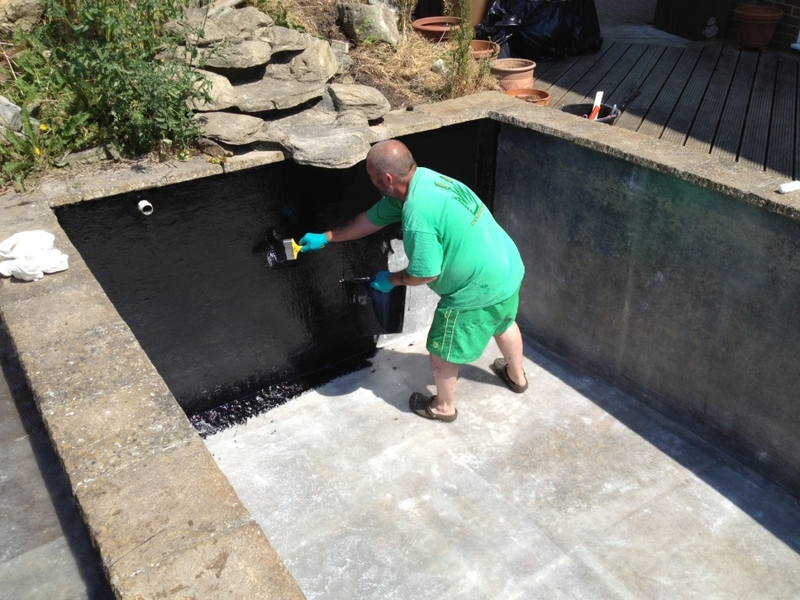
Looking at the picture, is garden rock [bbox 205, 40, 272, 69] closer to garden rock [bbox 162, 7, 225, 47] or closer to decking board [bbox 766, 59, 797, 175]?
garden rock [bbox 162, 7, 225, 47]

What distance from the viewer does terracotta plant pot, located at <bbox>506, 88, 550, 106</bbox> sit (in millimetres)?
4754

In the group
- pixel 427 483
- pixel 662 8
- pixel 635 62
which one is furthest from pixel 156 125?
pixel 662 8

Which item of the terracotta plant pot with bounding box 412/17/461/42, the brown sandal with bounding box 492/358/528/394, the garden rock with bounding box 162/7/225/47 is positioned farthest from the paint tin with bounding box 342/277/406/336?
the terracotta plant pot with bounding box 412/17/461/42

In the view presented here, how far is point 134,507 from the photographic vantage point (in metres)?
1.77

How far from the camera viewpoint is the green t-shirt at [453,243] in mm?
3248

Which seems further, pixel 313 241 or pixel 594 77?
pixel 594 77

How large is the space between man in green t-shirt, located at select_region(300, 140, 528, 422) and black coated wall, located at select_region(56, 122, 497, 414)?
0.28 meters

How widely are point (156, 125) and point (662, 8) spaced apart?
511 cm

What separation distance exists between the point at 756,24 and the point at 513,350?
370cm

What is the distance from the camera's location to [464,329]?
11.9 ft

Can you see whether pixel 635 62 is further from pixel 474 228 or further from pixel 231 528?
pixel 231 528

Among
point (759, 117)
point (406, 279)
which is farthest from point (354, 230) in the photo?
point (759, 117)

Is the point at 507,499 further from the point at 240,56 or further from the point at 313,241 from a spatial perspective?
the point at 240,56

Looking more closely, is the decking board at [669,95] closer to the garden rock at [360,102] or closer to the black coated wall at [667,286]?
the black coated wall at [667,286]
